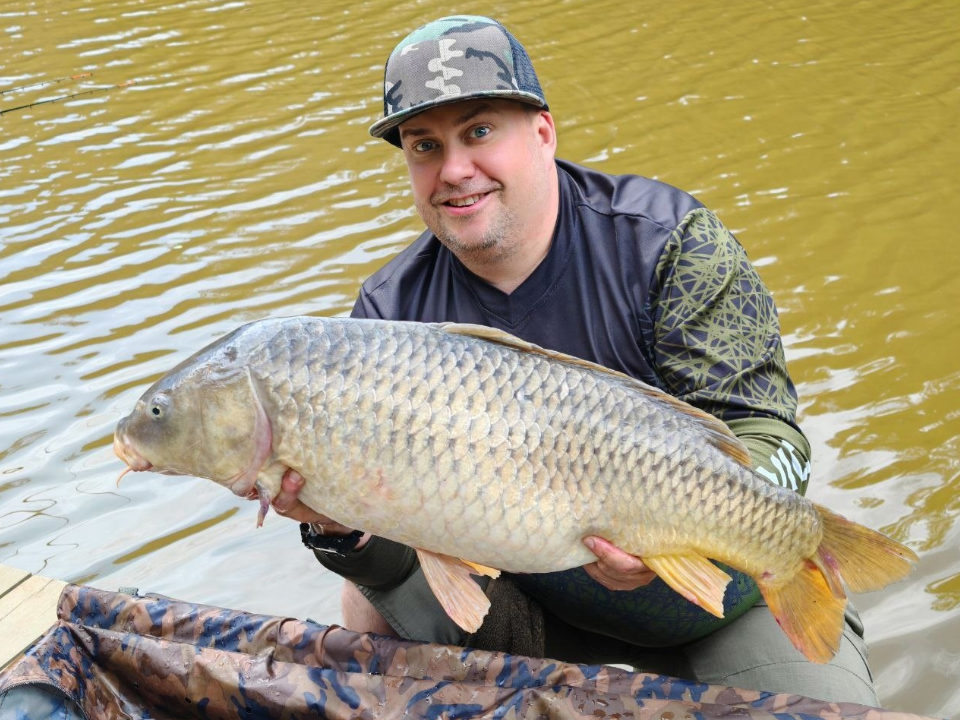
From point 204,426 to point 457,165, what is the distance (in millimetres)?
644

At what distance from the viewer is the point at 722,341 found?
6.12ft

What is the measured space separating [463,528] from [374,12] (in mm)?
5882

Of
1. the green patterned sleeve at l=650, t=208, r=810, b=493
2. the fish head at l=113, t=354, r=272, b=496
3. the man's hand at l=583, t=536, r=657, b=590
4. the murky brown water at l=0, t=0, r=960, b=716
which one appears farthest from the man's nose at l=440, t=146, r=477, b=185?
the murky brown water at l=0, t=0, r=960, b=716

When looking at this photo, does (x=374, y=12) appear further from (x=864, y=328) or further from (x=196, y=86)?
(x=864, y=328)

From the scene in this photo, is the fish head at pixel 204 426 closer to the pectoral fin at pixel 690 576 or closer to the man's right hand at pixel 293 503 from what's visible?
the man's right hand at pixel 293 503

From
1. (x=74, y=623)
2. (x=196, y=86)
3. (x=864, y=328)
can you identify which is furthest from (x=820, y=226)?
(x=196, y=86)

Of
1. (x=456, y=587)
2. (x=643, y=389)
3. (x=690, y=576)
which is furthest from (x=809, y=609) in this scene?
(x=456, y=587)

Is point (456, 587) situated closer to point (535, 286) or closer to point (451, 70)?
point (535, 286)

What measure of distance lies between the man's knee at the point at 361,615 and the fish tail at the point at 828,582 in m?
0.78

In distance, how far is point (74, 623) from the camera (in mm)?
1862

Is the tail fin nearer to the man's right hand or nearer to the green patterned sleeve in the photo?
the green patterned sleeve

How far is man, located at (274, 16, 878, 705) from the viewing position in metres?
1.82

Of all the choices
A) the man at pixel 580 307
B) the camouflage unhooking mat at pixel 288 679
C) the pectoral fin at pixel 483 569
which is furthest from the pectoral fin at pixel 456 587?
the man at pixel 580 307

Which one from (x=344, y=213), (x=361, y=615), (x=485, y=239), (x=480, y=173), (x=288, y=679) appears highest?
(x=480, y=173)
